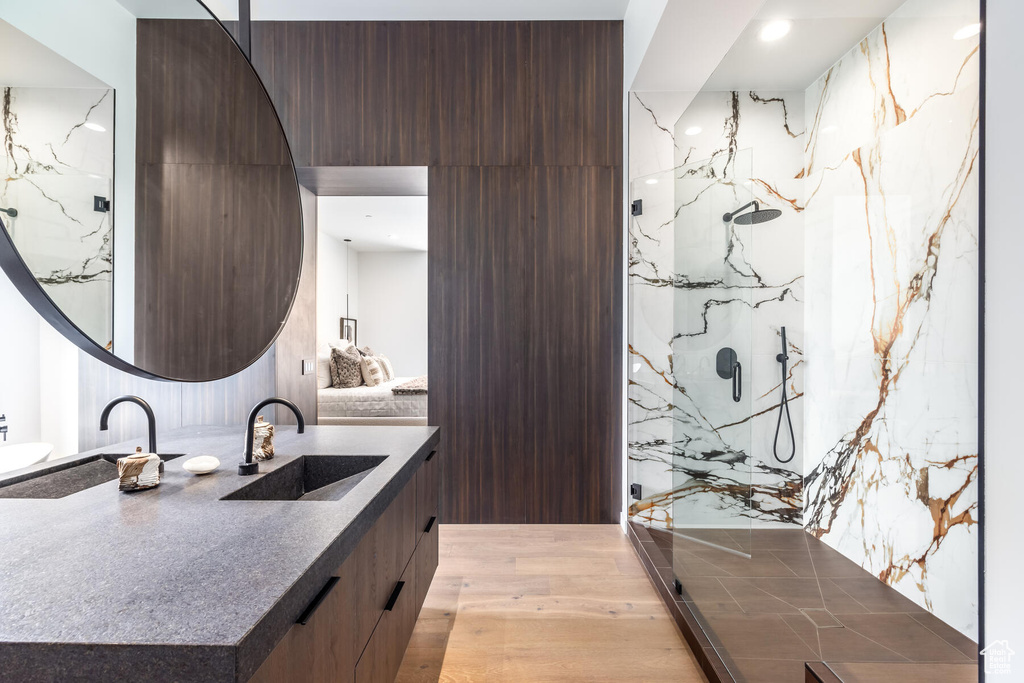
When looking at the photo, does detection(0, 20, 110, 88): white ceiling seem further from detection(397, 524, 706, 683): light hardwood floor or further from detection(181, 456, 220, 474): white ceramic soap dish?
detection(397, 524, 706, 683): light hardwood floor

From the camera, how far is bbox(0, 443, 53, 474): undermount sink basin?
45.2 inches

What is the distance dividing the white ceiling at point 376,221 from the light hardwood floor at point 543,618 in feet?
8.59

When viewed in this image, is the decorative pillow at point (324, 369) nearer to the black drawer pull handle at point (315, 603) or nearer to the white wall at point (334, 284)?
the white wall at point (334, 284)

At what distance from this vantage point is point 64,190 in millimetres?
1067

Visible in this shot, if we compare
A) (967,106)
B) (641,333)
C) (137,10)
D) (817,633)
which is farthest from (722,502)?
(137,10)

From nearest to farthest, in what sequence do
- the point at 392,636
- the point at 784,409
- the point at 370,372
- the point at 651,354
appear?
1. the point at 392,636
2. the point at 784,409
3. the point at 651,354
4. the point at 370,372

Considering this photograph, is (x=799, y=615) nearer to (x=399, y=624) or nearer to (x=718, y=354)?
(x=718, y=354)

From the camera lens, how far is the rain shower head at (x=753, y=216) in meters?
1.86

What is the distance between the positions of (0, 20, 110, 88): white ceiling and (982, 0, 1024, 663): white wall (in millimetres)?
1732

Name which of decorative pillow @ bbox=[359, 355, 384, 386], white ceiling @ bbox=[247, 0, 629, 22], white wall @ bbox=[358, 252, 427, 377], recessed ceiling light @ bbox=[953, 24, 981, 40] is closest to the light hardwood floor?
recessed ceiling light @ bbox=[953, 24, 981, 40]

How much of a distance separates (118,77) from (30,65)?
0.25 metres

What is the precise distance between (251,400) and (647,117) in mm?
2898

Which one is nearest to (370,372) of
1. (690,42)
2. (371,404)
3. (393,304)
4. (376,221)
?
(371,404)

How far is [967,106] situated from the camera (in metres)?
0.87
